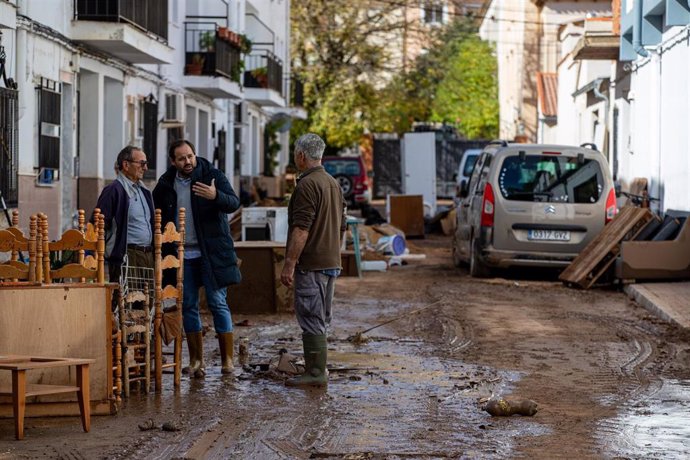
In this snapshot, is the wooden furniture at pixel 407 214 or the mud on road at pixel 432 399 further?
the wooden furniture at pixel 407 214

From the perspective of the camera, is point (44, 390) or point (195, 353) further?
point (195, 353)

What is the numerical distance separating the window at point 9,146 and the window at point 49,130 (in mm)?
1516

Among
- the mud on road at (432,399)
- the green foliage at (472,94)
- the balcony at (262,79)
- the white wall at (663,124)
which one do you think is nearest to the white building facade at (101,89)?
the balcony at (262,79)

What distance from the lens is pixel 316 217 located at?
1009 cm

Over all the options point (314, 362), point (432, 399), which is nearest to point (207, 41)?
point (314, 362)

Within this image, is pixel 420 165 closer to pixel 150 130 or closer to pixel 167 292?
pixel 150 130

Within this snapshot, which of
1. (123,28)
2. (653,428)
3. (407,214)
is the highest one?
(123,28)

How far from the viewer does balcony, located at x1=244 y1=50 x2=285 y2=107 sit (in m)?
39.0

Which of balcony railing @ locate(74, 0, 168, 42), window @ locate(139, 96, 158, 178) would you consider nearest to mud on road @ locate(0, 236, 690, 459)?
balcony railing @ locate(74, 0, 168, 42)

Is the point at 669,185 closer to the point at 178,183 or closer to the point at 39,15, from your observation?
the point at 39,15

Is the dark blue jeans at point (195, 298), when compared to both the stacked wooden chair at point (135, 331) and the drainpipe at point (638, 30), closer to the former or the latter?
the stacked wooden chair at point (135, 331)

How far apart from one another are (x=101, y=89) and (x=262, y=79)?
54.5 ft

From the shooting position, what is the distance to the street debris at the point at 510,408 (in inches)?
341

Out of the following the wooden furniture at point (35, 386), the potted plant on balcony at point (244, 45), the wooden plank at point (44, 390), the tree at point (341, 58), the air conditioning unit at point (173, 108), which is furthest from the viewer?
the tree at point (341, 58)
